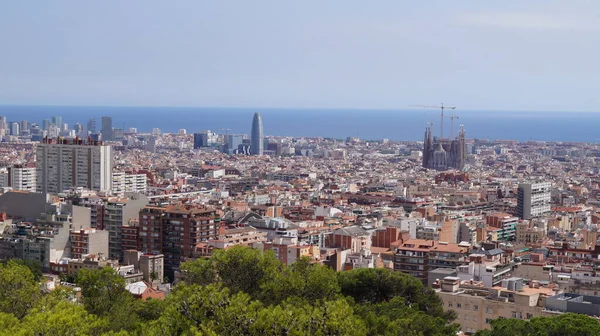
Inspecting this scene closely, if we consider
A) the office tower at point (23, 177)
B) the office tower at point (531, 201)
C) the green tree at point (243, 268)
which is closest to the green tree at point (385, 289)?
the green tree at point (243, 268)

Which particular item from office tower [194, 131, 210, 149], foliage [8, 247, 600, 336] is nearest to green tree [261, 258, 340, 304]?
foliage [8, 247, 600, 336]

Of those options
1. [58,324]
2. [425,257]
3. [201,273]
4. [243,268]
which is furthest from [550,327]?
[425,257]

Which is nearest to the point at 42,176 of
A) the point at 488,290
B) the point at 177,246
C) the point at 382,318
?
the point at 177,246

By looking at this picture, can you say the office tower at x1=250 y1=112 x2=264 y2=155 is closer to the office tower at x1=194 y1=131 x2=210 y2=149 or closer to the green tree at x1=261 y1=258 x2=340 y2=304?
the office tower at x1=194 y1=131 x2=210 y2=149

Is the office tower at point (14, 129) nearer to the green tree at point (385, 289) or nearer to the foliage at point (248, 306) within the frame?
the green tree at point (385, 289)

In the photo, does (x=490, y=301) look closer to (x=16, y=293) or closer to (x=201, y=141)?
(x=16, y=293)

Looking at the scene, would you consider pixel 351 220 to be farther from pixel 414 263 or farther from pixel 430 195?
pixel 430 195
